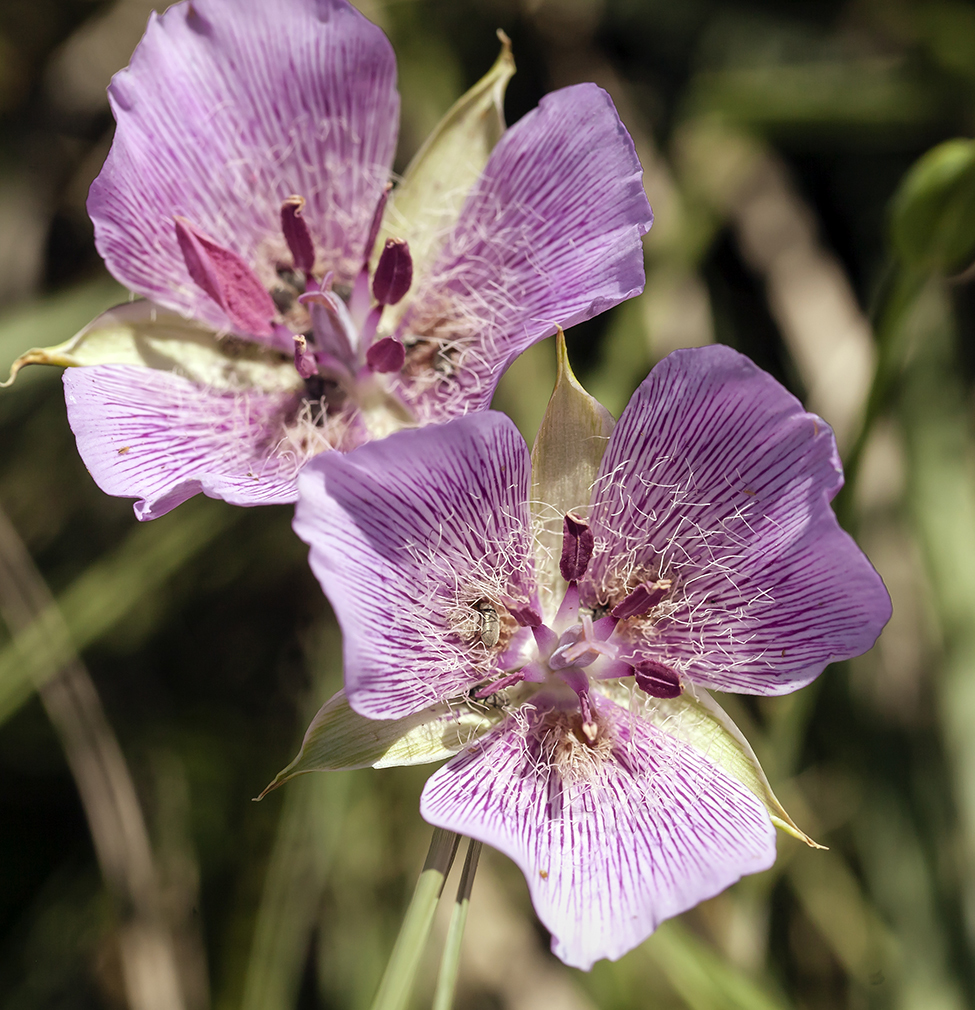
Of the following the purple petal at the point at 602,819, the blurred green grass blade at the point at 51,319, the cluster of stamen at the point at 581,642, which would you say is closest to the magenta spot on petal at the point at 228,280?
the blurred green grass blade at the point at 51,319

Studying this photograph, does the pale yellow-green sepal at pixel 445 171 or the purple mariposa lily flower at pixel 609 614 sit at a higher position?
the pale yellow-green sepal at pixel 445 171

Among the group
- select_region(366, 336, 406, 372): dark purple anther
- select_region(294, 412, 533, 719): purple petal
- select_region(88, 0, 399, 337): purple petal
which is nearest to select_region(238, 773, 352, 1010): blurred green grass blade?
select_region(294, 412, 533, 719): purple petal

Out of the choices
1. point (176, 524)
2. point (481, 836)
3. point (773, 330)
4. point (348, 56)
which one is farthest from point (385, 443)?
point (773, 330)

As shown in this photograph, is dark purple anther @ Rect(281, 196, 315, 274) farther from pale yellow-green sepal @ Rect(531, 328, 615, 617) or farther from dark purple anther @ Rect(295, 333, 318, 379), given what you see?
pale yellow-green sepal @ Rect(531, 328, 615, 617)

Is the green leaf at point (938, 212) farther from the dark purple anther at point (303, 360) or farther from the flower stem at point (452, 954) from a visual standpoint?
the flower stem at point (452, 954)

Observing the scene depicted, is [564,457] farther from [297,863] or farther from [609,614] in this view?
[297,863]

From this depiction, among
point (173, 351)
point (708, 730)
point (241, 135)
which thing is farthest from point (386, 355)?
point (708, 730)

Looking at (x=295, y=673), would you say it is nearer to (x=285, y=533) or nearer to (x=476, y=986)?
(x=285, y=533)
